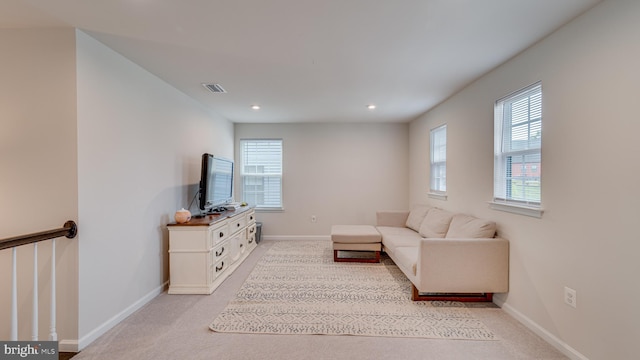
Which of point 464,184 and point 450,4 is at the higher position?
point 450,4

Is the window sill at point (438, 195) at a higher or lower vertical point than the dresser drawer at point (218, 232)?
higher

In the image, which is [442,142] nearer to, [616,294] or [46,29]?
[616,294]

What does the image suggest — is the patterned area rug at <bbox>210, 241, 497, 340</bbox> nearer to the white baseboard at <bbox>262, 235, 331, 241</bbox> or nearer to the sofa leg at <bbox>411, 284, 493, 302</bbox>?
the sofa leg at <bbox>411, 284, 493, 302</bbox>

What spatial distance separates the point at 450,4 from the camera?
1689 millimetres

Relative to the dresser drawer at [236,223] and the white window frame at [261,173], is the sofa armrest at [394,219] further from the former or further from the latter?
the dresser drawer at [236,223]

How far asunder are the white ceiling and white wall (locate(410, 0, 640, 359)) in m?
0.23

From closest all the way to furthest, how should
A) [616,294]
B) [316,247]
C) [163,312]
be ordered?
[616,294], [163,312], [316,247]

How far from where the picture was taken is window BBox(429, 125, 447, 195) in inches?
161

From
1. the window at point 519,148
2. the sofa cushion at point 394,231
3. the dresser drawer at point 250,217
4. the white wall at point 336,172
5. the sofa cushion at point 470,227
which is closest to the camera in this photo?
the window at point 519,148

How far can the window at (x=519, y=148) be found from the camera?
7.52 feet

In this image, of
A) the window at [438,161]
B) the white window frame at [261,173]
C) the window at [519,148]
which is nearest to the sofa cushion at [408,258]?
the window at [519,148]

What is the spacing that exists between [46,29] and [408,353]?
356 centimetres

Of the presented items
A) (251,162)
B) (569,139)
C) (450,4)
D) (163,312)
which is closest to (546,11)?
(450,4)

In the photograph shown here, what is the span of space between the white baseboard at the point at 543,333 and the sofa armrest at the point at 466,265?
0.18 m
